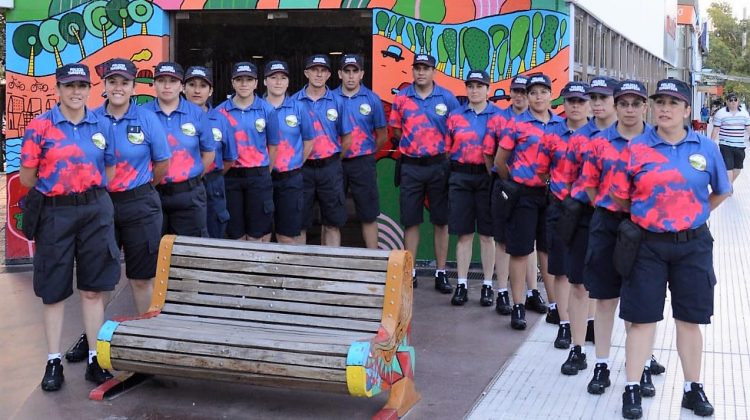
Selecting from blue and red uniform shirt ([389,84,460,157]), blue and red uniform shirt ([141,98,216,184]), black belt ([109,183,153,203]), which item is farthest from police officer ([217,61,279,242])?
black belt ([109,183,153,203])

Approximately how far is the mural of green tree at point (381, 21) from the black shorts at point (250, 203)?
2144 mm

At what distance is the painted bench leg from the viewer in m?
4.89

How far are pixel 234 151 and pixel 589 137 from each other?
2.75 meters

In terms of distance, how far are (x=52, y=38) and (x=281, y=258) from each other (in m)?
4.82

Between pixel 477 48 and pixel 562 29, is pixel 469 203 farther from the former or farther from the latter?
pixel 562 29

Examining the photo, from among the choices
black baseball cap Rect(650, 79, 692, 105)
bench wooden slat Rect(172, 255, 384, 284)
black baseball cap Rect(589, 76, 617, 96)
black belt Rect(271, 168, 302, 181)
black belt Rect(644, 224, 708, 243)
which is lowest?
bench wooden slat Rect(172, 255, 384, 284)

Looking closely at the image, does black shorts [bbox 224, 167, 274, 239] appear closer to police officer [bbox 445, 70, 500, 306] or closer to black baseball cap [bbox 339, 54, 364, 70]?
black baseball cap [bbox 339, 54, 364, 70]

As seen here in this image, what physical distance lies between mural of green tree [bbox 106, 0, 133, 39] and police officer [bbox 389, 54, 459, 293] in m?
2.83

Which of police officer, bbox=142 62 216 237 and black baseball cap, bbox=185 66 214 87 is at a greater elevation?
black baseball cap, bbox=185 66 214 87

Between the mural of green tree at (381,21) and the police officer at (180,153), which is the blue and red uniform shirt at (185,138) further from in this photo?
the mural of green tree at (381,21)

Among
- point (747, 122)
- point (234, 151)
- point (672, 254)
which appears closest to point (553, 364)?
point (672, 254)

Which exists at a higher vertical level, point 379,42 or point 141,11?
point 141,11

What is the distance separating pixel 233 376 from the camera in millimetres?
4914

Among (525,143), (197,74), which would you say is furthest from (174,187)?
(525,143)
